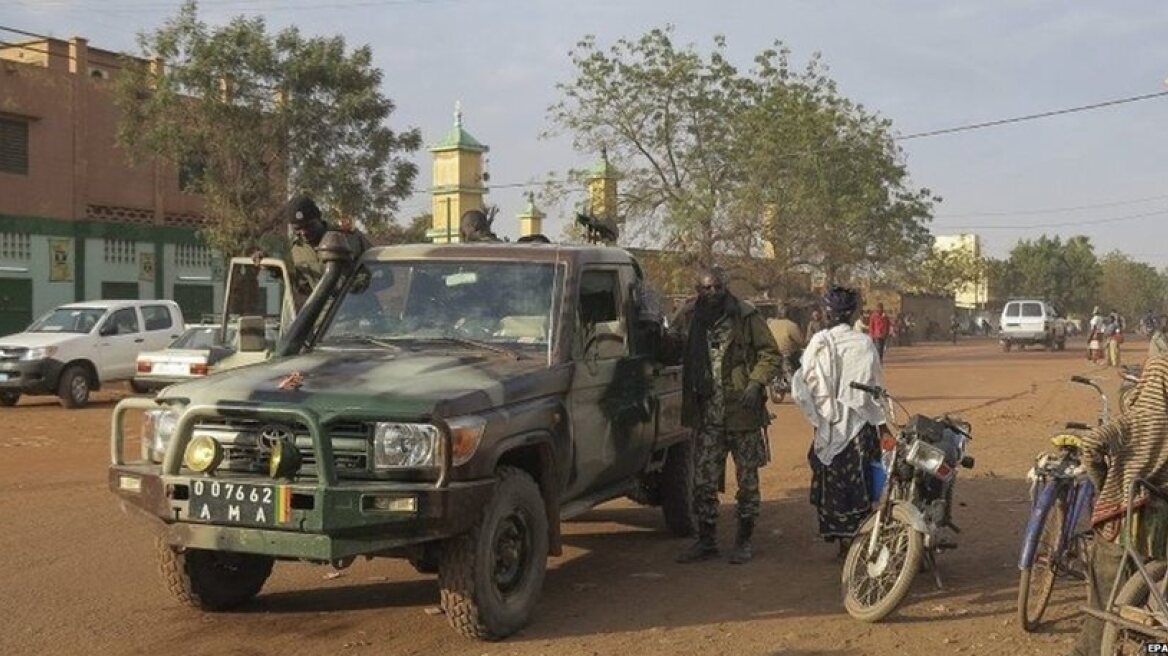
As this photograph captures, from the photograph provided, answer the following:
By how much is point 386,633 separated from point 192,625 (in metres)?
1.01

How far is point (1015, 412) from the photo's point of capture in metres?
18.2

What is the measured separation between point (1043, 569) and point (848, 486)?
4.36 feet

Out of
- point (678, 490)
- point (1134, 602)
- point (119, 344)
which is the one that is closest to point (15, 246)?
point (119, 344)

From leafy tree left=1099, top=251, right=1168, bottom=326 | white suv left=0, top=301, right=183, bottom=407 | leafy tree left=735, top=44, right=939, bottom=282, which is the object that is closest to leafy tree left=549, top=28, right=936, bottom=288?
leafy tree left=735, top=44, right=939, bottom=282

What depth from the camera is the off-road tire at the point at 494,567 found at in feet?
17.9

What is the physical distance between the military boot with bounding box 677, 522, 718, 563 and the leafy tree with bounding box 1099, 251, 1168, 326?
116834mm

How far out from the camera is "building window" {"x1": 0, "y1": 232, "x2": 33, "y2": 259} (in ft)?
98.9

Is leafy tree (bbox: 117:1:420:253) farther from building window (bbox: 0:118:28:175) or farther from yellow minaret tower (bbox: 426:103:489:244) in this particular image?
yellow minaret tower (bbox: 426:103:489:244)

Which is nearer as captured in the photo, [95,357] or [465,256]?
[465,256]

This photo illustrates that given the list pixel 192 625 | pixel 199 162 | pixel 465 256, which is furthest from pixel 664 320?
pixel 199 162

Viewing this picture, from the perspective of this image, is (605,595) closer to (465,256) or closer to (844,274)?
(465,256)

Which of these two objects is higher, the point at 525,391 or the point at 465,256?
the point at 465,256

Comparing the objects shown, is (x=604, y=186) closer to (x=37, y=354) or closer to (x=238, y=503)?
(x=37, y=354)

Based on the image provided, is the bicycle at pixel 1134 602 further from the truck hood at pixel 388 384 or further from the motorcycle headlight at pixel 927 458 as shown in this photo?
the truck hood at pixel 388 384
